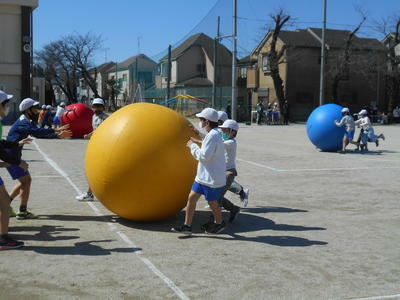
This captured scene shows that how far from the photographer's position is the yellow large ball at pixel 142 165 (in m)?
7.25

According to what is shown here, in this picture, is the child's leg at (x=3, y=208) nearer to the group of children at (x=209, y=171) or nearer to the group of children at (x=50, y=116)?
the group of children at (x=209, y=171)

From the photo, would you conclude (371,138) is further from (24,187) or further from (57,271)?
(57,271)

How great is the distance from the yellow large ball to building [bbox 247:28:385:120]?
44553 millimetres

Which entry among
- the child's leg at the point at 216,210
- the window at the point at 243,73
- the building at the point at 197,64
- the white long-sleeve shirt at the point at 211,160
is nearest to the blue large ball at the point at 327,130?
the child's leg at the point at 216,210

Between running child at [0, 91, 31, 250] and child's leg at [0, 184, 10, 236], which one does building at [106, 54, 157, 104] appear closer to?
running child at [0, 91, 31, 250]

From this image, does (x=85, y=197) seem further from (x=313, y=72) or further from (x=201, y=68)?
(x=201, y=68)

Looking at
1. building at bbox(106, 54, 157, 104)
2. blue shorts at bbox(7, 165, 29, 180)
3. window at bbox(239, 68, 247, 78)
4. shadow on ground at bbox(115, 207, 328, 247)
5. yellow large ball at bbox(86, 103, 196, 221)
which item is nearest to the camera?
shadow on ground at bbox(115, 207, 328, 247)

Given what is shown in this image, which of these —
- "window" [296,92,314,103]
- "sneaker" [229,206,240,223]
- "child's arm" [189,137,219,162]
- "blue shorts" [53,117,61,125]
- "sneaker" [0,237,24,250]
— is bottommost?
"sneaker" [0,237,24,250]

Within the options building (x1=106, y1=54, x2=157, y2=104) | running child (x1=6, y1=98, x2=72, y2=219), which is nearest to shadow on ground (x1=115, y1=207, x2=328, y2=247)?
running child (x1=6, y1=98, x2=72, y2=219)

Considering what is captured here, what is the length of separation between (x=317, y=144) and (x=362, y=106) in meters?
41.8

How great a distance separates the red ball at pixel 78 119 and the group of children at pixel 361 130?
11.4 meters

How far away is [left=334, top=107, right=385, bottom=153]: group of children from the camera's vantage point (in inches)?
701

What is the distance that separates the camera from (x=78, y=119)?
23.3 m

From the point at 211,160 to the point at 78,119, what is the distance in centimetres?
1735
